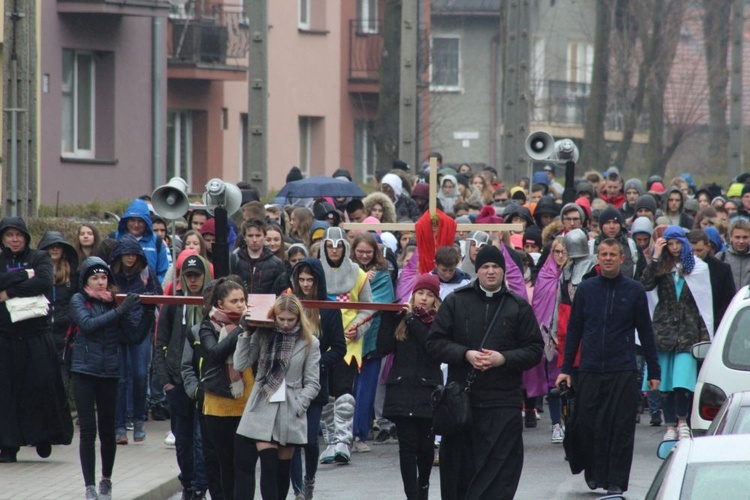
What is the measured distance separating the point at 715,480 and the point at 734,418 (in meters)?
1.92

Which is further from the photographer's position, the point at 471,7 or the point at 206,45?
the point at 471,7

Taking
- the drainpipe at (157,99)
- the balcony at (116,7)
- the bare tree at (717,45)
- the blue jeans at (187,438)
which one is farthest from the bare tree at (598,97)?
the blue jeans at (187,438)

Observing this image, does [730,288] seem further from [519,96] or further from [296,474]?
[519,96]

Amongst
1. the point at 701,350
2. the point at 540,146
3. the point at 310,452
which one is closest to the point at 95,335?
the point at 310,452

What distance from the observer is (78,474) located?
12172 millimetres

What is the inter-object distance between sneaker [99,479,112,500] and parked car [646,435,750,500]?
17.0 ft

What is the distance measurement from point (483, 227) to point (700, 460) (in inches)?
319

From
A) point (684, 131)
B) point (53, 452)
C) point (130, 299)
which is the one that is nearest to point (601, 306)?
point (130, 299)

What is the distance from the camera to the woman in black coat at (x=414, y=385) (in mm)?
10969

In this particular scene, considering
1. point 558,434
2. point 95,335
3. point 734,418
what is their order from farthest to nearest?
point 558,434 < point 95,335 < point 734,418

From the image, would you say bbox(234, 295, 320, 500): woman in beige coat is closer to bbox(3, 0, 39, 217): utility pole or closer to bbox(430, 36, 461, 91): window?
bbox(3, 0, 39, 217): utility pole

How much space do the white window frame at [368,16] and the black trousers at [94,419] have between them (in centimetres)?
3134

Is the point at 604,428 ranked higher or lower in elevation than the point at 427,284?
lower

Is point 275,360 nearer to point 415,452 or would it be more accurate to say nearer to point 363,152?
point 415,452
